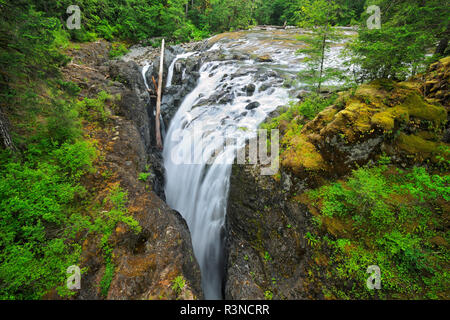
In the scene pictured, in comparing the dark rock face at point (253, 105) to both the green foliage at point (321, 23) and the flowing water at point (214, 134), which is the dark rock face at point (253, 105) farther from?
the green foliage at point (321, 23)

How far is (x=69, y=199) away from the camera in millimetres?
4000

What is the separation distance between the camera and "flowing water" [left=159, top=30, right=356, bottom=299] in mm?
6957

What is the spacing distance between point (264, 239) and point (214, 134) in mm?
5672

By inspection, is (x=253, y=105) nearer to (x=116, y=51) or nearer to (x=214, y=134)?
(x=214, y=134)

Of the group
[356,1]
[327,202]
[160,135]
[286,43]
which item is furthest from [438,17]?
[356,1]

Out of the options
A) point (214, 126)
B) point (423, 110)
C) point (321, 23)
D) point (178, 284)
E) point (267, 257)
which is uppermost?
point (321, 23)

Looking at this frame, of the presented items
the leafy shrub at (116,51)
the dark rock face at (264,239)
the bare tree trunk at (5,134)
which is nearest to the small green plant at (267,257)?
the dark rock face at (264,239)

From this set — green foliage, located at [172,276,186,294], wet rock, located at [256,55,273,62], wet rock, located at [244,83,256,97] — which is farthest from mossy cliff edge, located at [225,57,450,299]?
wet rock, located at [256,55,273,62]

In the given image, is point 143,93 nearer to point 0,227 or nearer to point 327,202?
point 0,227

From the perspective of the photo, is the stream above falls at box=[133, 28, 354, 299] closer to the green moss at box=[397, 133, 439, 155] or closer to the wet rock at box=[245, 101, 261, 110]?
the wet rock at box=[245, 101, 261, 110]

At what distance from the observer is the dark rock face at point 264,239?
4387 mm

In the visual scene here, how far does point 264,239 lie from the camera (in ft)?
17.2

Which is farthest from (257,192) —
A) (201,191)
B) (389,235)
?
(389,235)

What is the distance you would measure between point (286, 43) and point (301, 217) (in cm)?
2065
